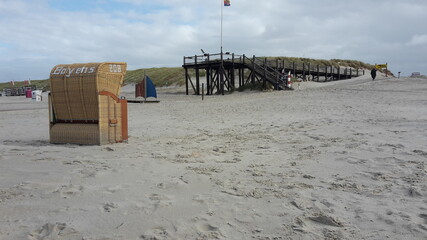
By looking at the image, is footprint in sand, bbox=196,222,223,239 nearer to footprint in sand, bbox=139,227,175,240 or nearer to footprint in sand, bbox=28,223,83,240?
footprint in sand, bbox=139,227,175,240

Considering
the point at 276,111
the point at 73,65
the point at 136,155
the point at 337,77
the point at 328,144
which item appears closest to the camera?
the point at 136,155

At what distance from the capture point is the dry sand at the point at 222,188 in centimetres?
306

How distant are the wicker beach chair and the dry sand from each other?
392mm

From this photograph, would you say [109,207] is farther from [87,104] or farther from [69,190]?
[87,104]

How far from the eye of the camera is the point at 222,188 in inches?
165

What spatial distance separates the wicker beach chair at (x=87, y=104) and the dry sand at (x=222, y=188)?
0.39 m

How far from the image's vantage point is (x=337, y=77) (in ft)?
147

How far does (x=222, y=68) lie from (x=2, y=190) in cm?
2559

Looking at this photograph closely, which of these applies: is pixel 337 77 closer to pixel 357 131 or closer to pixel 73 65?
pixel 357 131

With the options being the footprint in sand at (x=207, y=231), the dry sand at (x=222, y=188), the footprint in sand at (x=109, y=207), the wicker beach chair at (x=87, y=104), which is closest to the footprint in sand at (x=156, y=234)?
the dry sand at (x=222, y=188)

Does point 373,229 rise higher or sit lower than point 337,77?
lower

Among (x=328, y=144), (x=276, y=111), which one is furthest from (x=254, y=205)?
(x=276, y=111)

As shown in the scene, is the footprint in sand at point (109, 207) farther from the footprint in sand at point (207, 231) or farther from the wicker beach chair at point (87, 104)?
the wicker beach chair at point (87, 104)

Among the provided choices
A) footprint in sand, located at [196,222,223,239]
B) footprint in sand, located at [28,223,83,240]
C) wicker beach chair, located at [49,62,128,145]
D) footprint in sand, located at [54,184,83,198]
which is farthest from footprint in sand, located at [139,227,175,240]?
wicker beach chair, located at [49,62,128,145]
